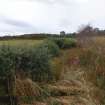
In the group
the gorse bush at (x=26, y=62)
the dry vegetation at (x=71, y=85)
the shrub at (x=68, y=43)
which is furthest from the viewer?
the shrub at (x=68, y=43)

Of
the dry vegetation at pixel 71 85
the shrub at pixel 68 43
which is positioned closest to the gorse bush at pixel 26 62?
the dry vegetation at pixel 71 85

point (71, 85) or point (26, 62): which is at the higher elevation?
point (26, 62)

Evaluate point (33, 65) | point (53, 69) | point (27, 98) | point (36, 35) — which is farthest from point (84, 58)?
point (36, 35)

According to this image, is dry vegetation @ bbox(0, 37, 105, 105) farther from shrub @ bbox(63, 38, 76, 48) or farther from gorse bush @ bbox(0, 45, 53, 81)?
shrub @ bbox(63, 38, 76, 48)

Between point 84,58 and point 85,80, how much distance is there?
130 inches

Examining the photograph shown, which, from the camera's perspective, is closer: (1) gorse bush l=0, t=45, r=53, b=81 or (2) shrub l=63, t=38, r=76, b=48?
(1) gorse bush l=0, t=45, r=53, b=81

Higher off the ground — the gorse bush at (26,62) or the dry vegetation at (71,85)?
the gorse bush at (26,62)

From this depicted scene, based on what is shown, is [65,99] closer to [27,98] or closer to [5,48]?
[27,98]

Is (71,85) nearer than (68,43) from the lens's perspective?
Yes

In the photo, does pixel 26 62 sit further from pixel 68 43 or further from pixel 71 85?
pixel 68 43

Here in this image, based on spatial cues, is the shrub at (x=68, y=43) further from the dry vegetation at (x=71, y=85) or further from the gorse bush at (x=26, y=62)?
the gorse bush at (x=26, y=62)

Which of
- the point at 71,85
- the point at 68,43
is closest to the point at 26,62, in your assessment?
the point at 71,85

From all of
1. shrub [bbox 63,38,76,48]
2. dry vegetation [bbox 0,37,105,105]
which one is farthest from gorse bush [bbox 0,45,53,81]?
shrub [bbox 63,38,76,48]

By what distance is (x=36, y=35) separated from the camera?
98.3ft
